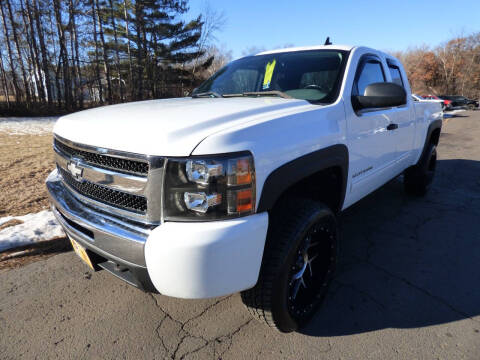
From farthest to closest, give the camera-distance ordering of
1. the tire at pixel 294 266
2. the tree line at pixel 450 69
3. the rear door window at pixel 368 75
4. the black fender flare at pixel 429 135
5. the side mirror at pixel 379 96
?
1. the tree line at pixel 450 69
2. the black fender flare at pixel 429 135
3. the rear door window at pixel 368 75
4. the side mirror at pixel 379 96
5. the tire at pixel 294 266

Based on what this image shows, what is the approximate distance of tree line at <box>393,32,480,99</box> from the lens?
5053 cm

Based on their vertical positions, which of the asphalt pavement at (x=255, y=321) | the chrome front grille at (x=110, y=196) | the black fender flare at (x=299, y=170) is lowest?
the asphalt pavement at (x=255, y=321)

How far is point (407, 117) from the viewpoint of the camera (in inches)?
131

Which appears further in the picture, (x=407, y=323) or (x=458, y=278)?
(x=458, y=278)

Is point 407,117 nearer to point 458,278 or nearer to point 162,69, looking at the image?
point 458,278

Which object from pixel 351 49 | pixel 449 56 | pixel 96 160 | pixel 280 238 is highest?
pixel 449 56

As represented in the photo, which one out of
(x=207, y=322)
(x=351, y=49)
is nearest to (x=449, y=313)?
(x=207, y=322)

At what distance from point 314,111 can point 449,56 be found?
66.5 metres

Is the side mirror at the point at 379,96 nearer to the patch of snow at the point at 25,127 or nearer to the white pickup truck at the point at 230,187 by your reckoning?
the white pickup truck at the point at 230,187

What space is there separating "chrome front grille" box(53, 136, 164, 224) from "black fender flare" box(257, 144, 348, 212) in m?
0.53

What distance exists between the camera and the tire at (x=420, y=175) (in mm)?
4263

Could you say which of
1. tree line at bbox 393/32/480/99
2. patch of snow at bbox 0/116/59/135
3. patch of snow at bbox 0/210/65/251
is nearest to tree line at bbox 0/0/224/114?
patch of snow at bbox 0/116/59/135

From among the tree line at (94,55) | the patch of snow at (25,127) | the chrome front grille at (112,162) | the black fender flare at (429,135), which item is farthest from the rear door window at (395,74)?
the tree line at (94,55)

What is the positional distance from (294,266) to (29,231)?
292 cm
